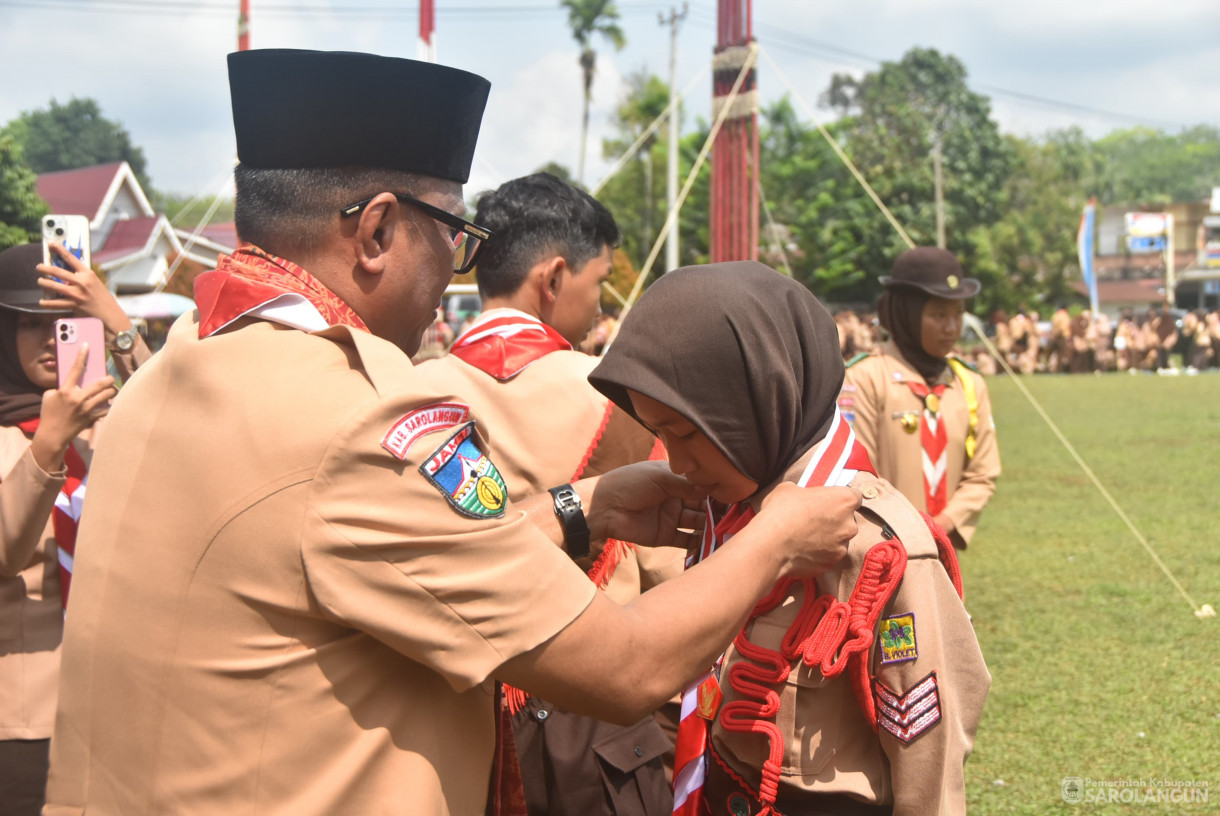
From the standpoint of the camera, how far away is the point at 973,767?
16.3 feet

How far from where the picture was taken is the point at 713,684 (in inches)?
88.9

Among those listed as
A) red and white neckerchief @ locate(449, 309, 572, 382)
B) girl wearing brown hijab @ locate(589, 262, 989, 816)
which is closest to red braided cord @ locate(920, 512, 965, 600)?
girl wearing brown hijab @ locate(589, 262, 989, 816)

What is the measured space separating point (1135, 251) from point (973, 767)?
72525 millimetres

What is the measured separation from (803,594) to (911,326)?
3702mm

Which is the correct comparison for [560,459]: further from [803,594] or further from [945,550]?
[945,550]

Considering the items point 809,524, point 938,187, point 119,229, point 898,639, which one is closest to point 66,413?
point 809,524

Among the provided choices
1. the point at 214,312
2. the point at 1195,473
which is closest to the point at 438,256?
the point at 214,312

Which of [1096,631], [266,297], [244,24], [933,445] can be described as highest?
[244,24]

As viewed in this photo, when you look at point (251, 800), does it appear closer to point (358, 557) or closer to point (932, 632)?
point (358, 557)

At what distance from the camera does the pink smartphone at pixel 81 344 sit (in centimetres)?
312

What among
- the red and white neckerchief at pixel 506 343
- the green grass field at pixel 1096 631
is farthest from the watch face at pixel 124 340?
the green grass field at pixel 1096 631

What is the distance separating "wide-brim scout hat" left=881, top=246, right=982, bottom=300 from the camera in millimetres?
5465

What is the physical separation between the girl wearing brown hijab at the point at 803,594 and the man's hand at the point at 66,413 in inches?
63.5

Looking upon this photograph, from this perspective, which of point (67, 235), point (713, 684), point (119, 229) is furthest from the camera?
point (119, 229)
